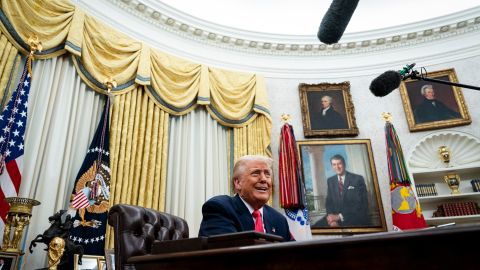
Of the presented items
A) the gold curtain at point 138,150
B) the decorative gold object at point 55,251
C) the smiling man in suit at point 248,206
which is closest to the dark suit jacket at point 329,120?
the gold curtain at point 138,150

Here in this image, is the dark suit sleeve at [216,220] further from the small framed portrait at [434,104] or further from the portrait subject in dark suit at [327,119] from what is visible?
the small framed portrait at [434,104]

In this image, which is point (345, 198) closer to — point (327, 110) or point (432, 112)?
point (327, 110)

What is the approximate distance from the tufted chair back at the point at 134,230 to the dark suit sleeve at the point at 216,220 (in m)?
0.44

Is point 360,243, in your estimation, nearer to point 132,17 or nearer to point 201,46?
point 132,17

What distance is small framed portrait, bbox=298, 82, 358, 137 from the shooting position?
6.87 meters

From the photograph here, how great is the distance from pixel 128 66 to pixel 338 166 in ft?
14.0

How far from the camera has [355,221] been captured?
613 cm

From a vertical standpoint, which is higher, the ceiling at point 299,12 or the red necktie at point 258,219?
the ceiling at point 299,12

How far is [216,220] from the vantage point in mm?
1726

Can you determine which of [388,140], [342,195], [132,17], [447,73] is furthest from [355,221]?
[132,17]

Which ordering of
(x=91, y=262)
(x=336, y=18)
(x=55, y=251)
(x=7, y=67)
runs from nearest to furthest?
(x=336, y=18) < (x=55, y=251) < (x=91, y=262) < (x=7, y=67)

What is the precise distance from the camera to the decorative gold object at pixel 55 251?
3044 mm

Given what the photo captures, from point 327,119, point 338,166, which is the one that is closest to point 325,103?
point 327,119

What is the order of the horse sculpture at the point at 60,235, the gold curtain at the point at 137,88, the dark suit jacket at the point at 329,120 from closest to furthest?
the horse sculpture at the point at 60,235 → the gold curtain at the point at 137,88 → the dark suit jacket at the point at 329,120
